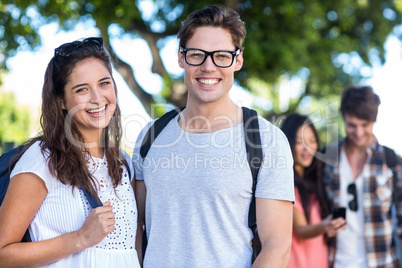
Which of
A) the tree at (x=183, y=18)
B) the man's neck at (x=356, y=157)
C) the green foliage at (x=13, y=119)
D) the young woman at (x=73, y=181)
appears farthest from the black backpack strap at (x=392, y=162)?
the green foliage at (x=13, y=119)

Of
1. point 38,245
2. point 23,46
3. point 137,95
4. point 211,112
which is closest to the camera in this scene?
point 38,245

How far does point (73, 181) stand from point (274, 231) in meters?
1.11

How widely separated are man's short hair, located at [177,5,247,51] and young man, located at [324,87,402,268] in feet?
6.60

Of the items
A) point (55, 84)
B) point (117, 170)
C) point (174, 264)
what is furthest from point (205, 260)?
point (55, 84)

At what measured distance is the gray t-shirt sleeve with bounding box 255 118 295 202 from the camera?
7.98 feet

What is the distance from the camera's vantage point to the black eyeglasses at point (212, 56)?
2.70 metres

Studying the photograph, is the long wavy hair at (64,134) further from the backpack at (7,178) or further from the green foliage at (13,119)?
the green foliage at (13,119)

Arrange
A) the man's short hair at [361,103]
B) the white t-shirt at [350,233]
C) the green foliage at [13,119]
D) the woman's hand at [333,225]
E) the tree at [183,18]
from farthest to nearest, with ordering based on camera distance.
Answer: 1. the green foliage at [13,119]
2. the tree at [183,18]
3. the man's short hair at [361,103]
4. the white t-shirt at [350,233]
5. the woman's hand at [333,225]

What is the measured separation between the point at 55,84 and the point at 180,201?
99cm

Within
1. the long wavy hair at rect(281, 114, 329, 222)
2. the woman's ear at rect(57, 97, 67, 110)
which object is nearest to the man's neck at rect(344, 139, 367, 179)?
the long wavy hair at rect(281, 114, 329, 222)

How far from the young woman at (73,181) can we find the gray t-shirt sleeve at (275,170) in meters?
0.83

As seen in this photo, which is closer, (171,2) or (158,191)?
(158,191)

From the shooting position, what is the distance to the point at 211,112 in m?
2.79

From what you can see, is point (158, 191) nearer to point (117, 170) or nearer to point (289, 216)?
point (117, 170)
